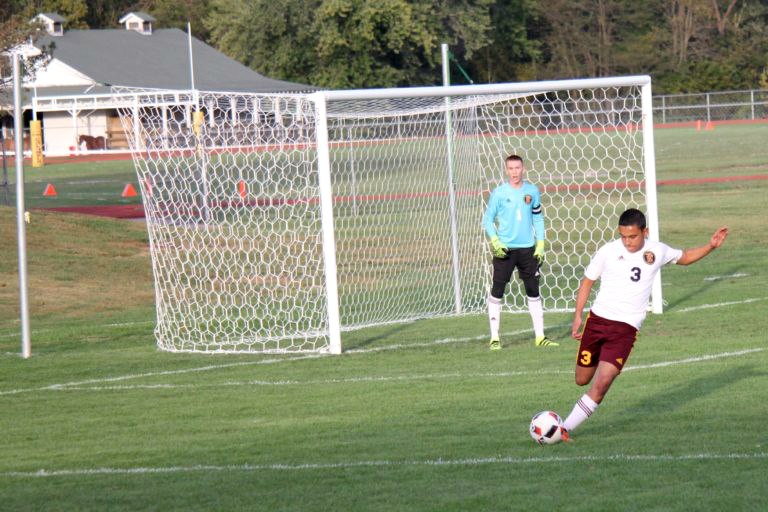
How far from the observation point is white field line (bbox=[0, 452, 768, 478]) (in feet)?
25.5

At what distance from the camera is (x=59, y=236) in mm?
23500

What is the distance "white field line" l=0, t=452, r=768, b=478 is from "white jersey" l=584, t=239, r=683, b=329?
39.4 inches

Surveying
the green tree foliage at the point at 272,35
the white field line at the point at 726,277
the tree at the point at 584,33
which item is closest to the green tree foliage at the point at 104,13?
the green tree foliage at the point at 272,35

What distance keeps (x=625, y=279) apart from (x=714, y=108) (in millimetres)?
61629

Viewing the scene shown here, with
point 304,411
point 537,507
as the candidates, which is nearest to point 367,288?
point 304,411

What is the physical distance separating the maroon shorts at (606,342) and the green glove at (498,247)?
4538 mm

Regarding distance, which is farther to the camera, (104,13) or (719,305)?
(104,13)

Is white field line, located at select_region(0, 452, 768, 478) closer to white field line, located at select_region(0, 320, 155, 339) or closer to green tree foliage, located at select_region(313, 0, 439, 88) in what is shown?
white field line, located at select_region(0, 320, 155, 339)

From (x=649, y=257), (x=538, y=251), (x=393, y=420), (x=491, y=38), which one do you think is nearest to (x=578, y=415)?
(x=649, y=257)

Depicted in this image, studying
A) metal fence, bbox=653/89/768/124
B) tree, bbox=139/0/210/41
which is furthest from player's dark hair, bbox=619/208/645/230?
tree, bbox=139/0/210/41

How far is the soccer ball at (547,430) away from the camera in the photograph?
8.27 meters

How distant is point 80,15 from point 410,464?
8447 cm

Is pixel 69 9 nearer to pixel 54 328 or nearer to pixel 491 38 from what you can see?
pixel 491 38

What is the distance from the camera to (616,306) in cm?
845
